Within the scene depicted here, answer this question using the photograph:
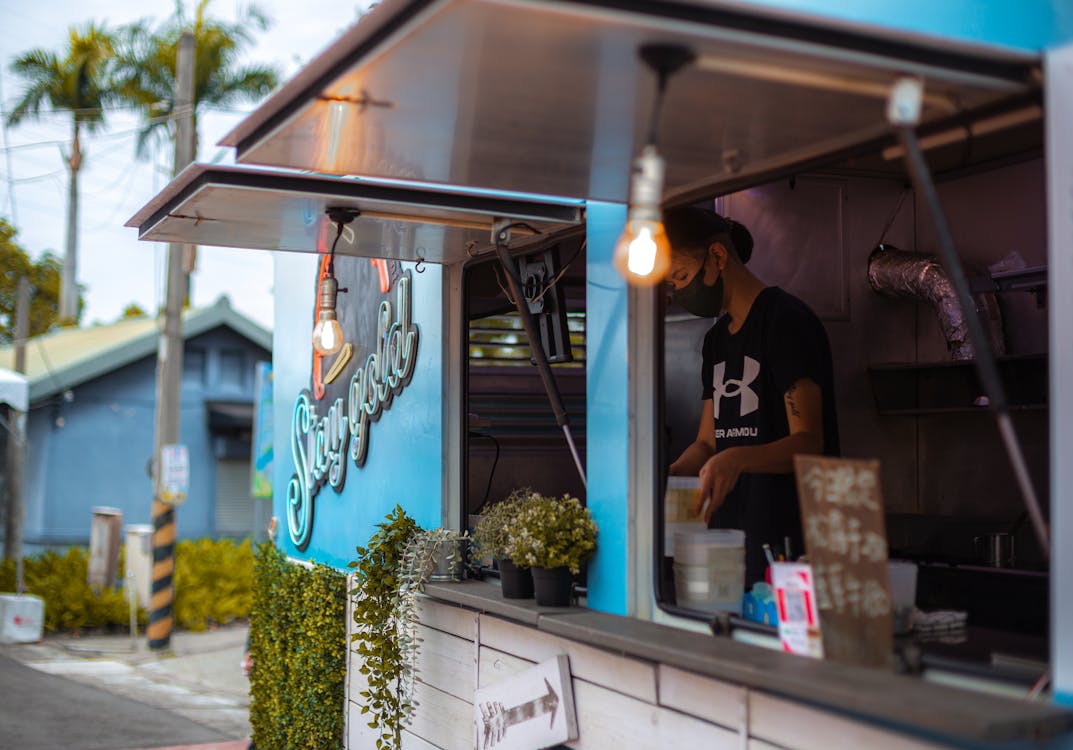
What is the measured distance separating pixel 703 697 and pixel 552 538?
0.93 m

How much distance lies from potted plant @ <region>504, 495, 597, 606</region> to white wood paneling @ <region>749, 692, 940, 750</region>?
3.56 ft

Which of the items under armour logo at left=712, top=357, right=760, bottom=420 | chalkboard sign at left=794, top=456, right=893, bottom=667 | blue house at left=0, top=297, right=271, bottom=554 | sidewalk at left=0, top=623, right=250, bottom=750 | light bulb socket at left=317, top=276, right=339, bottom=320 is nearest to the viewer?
chalkboard sign at left=794, top=456, right=893, bottom=667

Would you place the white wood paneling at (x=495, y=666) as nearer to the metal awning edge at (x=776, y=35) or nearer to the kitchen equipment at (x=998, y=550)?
the kitchen equipment at (x=998, y=550)

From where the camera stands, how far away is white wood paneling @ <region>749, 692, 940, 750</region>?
275 centimetres

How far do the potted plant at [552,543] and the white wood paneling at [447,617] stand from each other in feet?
2.50

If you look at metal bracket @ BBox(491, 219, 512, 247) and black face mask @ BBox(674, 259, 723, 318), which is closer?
metal bracket @ BBox(491, 219, 512, 247)

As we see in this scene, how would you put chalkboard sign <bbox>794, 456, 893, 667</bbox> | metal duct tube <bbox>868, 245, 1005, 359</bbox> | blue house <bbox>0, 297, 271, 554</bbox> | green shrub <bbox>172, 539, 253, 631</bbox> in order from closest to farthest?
chalkboard sign <bbox>794, 456, 893, 667</bbox> < metal duct tube <bbox>868, 245, 1005, 359</bbox> < green shrub <bbox>172, 539, 253, 631</bbox> < blue house <bbox>0, 297, 271, 554</bbox>

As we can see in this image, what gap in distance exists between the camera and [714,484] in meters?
3.98

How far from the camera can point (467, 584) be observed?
16.6 feet

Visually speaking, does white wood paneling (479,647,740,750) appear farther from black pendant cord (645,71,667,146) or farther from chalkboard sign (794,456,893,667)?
black pendant cord (645,71,667,146)

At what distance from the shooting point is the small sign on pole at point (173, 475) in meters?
13.3

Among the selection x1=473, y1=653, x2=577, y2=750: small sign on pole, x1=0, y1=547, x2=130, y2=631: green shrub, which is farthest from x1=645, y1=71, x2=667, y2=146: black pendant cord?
x1=0, y1=547, x2=130, y2=631: green shrub

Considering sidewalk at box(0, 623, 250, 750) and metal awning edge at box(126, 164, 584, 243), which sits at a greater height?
metal awning edge at box(126, 164, 584, 243)

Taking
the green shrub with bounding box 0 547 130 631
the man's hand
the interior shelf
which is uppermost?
the interior shelf
